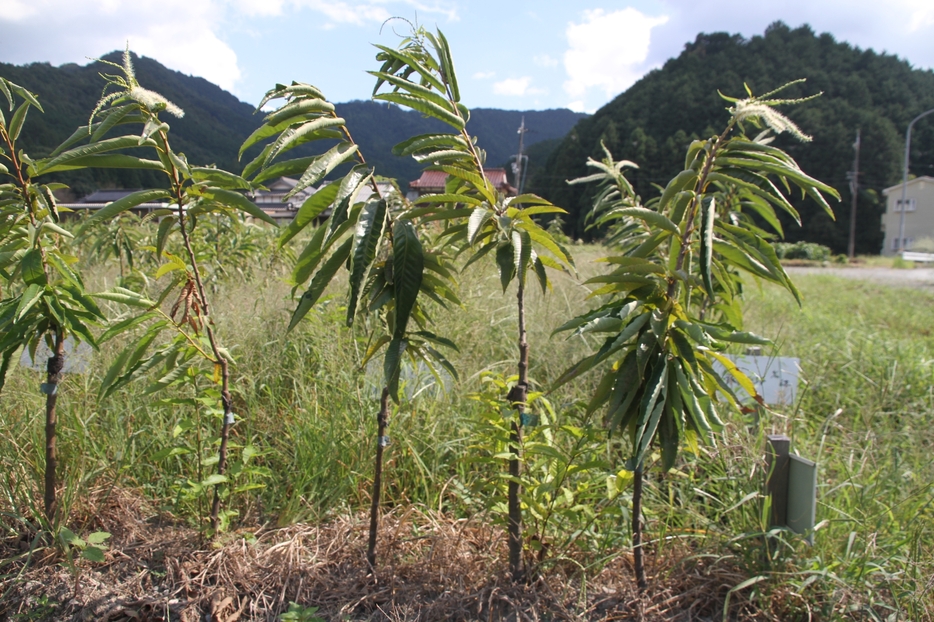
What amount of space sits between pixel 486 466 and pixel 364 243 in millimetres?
1352

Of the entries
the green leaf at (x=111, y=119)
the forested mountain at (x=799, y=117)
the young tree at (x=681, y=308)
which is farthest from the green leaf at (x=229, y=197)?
the forested mountain at (x=799, y=117)

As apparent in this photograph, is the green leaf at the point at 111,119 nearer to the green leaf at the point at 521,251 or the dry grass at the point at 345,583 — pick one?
the green leaf at the point at 521,251

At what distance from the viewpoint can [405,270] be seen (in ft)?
4.21

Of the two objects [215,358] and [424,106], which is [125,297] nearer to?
[215,358]

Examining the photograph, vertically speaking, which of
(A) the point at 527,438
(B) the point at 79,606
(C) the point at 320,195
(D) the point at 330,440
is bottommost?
(B) the point at 79,606

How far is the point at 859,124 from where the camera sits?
34.9 meters

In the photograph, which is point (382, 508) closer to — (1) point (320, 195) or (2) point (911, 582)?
(1) point (320, 195)

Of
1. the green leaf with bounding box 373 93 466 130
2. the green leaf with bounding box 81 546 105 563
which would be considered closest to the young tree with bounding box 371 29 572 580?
the green leaf with bounding box 373 93 466 130

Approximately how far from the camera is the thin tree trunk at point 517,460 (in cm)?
154

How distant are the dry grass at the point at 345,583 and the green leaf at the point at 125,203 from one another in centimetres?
108

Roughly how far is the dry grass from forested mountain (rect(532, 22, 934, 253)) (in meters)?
31.4

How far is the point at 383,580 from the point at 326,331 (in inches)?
64.8

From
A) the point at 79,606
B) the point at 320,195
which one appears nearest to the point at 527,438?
the point at 320,195

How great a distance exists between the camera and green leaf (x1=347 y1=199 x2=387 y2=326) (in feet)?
3.98
